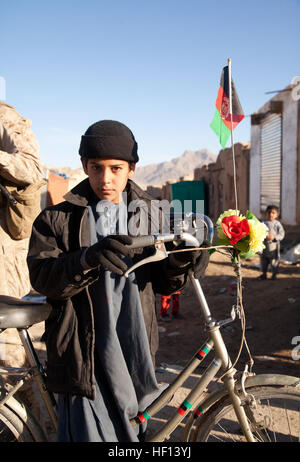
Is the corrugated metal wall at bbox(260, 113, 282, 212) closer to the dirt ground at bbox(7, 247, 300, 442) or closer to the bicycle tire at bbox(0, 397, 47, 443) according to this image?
the dirt ground at bbox(7, 247, 300, 442)

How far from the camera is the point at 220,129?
255 cm

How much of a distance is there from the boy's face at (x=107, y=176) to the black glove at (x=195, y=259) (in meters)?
0.39

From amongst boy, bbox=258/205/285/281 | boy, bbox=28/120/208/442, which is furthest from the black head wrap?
boy, bbox=258/205/285/281

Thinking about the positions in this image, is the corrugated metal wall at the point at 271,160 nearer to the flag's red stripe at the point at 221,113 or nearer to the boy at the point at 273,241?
the boy at the point at 273,241

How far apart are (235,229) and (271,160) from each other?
12.7m

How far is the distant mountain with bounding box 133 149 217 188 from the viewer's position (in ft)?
334

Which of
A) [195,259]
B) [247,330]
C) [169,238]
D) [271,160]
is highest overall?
[271,160]

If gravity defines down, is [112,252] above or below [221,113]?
below

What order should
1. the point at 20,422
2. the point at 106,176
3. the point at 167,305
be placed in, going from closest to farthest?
1. the point at 106,176
2. the point at 20,422
3. the point at 167,305

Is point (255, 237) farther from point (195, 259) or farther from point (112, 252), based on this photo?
point (112, 252)

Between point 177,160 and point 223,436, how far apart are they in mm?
116089

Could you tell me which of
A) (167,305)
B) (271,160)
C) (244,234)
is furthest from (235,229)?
(271,160)

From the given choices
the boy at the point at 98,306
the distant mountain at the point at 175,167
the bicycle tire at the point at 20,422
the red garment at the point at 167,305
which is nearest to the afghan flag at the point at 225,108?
the boy at the point at 98,306

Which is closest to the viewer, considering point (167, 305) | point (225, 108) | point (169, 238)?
point (169, 238)
